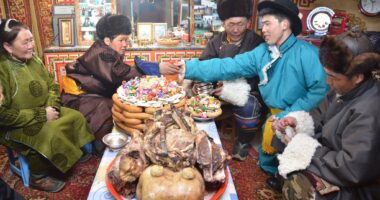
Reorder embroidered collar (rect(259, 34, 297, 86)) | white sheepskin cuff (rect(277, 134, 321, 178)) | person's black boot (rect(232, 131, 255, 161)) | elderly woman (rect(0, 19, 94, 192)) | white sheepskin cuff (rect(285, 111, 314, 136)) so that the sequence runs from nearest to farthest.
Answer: white sheepskin cuff (rect(277, 134, 321, 178)), white sheepskin cuff (rect(285, 111, 314, 136)), elderly woman (rect(0, 19, 94, 192)), embroidered collar (rect(259, 34, 297, 86)), person's black boot (rect(232, 131, 255, 161))

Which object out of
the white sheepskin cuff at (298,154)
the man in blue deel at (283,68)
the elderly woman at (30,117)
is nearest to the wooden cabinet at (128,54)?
the elderly woman at (30,117)

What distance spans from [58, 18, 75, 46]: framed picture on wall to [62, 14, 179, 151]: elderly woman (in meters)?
1.37

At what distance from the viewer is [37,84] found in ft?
9.48

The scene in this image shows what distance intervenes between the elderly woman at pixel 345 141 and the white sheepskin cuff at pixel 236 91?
45.3 inches

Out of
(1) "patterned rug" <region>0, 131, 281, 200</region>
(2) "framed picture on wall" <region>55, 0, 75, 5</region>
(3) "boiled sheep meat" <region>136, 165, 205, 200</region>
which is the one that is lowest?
(1) "patterned rug" <region>0, 131, 281, 200</region>

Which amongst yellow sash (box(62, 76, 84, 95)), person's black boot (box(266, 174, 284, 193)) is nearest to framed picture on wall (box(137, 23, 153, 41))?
yellow sash (box(62, 76, 84, 95))

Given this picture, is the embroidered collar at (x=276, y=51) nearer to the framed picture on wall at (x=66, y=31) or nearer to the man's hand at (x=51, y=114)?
the man's hand at (x=51, y=114)

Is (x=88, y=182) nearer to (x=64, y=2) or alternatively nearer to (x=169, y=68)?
(x=169, y=68)

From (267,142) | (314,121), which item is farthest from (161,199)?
(267,142)

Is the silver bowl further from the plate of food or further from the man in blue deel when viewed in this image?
the man in blue deel

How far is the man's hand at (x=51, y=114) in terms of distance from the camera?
2814mm

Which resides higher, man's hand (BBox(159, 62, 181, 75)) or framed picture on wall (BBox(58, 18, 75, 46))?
framed picture on wall (BBox(58, 18, 75, 46))

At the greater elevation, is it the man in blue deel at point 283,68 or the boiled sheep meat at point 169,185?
the man in blue deel at point 283,68

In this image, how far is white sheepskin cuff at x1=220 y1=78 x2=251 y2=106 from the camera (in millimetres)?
3295
